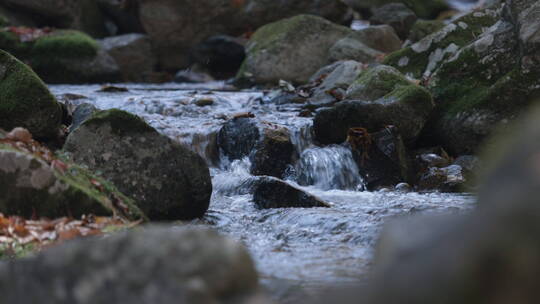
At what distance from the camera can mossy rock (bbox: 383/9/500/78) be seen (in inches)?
437

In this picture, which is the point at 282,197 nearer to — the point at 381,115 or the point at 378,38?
the point at 381,115

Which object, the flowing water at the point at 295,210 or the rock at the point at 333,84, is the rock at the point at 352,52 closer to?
the rock at the point at 333,84

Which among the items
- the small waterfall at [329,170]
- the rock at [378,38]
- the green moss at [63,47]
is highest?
the rock at [378,38]

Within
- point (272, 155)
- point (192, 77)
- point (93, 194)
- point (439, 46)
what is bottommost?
point (272, 155)

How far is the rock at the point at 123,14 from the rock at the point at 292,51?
5.41 metres

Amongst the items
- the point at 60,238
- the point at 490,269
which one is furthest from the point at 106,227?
the point at 490,269

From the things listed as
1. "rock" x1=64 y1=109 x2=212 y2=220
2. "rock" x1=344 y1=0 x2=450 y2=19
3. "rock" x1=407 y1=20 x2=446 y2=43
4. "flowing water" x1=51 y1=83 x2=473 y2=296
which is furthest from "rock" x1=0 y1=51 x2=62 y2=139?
"rock" x1=344 y1=0 x2=450 y2=19

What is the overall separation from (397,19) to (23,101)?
13.7 meters

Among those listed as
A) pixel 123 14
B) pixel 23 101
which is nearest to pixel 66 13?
pixel 123 14

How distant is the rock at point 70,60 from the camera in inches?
635

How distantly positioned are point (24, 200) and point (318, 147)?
16.6 feet

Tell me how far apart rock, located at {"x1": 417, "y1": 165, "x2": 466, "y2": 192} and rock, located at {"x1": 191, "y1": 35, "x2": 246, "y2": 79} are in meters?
10.0

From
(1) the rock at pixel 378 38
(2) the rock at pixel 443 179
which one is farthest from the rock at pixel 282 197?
(1) the rock at pixel 378 38

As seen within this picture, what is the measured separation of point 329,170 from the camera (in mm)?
8758
